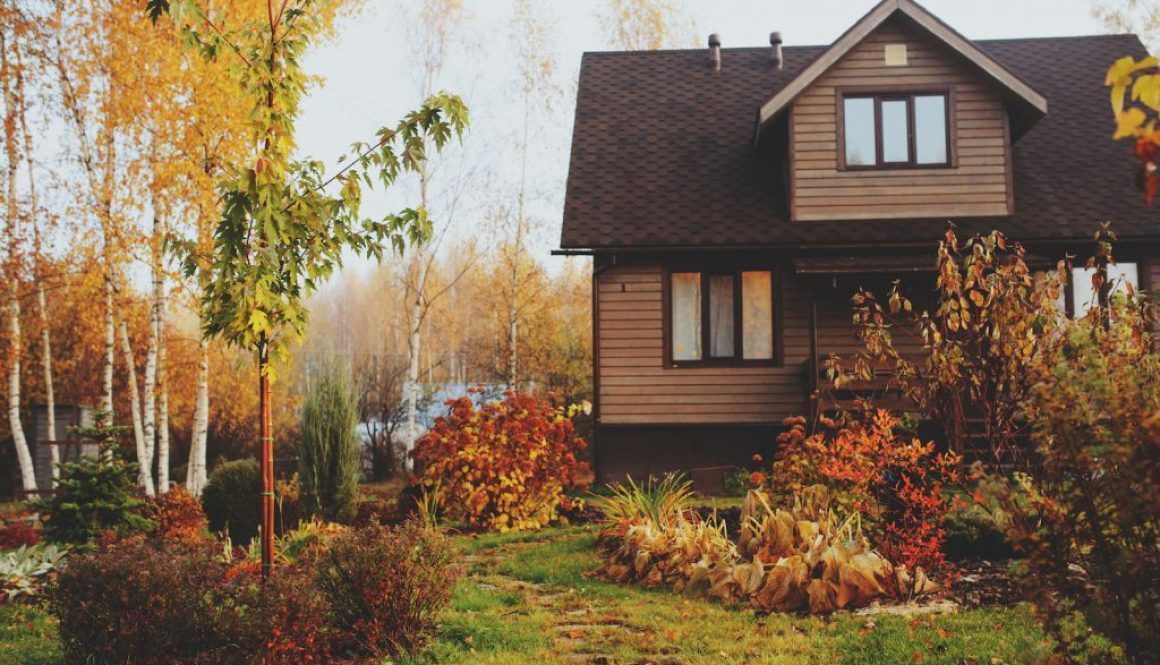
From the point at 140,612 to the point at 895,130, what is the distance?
12.6 meters

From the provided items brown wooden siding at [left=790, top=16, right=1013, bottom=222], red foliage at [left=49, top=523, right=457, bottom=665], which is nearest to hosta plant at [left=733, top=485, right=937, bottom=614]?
red foliage at [left=49, top=523, right=457, bottom=665]

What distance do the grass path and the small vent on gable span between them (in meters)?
10.1

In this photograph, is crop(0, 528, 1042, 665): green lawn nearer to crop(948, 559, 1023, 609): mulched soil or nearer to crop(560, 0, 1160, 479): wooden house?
crop(948, 559, 1023, 609): mulched soil

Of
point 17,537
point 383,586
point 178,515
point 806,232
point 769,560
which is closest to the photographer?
point 383,586

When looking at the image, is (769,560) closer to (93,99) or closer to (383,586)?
(383,586)

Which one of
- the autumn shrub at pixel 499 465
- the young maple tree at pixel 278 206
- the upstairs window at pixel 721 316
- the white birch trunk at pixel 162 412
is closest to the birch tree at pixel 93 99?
the white birch trunk at pixel 162 412

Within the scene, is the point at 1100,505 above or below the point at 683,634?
above

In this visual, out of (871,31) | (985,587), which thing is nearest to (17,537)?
(985,587)

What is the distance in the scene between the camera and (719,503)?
12.1 m

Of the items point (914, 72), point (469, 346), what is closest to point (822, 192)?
point (914, 72)

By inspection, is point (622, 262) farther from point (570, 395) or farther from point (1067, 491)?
point (1067, 491)

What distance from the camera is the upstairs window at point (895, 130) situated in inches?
572

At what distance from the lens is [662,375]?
14562 millimetres

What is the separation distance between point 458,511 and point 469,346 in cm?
1984
